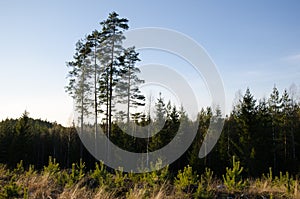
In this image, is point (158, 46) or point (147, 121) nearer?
point (158, 46)

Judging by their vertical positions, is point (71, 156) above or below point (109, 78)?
below

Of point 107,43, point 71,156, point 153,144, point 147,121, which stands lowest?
point 71,156

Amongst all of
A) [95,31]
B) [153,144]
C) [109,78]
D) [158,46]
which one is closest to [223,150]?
[153,144]

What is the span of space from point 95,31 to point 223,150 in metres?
18.8

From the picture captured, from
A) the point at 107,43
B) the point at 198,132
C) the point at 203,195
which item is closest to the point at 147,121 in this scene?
the point at 198,132

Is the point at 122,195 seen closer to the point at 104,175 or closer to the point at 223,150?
the point at 104,175

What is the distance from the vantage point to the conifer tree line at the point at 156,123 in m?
22.7

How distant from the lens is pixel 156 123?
28422 mm

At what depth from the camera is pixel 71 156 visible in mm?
37500

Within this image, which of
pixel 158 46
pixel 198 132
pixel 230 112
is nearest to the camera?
pixel 158 46

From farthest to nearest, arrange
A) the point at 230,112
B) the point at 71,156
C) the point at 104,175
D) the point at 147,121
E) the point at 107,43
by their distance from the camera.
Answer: the point at 230,112 → the point at 71,156 → the point at 147,121 → the point at 107,43 → the point at 104,175

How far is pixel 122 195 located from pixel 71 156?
33683 millimetres

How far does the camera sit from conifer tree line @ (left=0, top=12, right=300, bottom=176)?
22672 millimetres

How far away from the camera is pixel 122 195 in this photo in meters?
5.89
